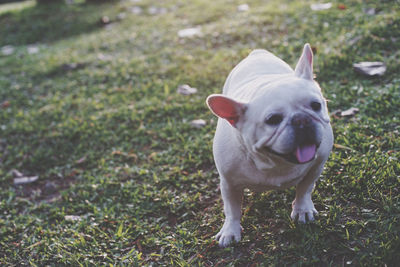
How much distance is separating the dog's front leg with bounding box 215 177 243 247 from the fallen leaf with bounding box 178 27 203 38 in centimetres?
458

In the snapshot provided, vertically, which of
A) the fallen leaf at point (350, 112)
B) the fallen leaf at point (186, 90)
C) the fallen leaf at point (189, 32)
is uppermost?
the fallen leaf at point (189, 32)

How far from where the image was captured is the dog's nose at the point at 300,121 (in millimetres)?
1885

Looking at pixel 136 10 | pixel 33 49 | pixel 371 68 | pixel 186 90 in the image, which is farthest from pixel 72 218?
pixel 136 10

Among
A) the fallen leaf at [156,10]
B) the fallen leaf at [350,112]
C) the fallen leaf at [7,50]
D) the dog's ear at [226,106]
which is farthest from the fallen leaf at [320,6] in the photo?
the fallen leaf at [7,50]

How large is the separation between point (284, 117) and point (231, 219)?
1001mm

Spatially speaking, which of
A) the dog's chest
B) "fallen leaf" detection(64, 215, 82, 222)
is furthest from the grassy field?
the dog's chest

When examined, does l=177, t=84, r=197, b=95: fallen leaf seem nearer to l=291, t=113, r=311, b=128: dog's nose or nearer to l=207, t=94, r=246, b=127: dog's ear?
l=207, t=94, r=246, b=127: dog's ear

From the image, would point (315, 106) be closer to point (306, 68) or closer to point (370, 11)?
point (306, 68)

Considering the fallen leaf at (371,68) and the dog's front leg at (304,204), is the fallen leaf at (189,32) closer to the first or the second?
the fallen leaf at (371,68)

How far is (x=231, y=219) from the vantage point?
2.64m

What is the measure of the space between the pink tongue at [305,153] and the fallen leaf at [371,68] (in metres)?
2.56

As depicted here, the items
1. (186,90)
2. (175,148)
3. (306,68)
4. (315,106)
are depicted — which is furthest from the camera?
(186,90)

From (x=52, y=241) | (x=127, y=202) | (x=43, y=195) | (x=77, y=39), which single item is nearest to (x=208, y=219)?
(x=127, y=202)

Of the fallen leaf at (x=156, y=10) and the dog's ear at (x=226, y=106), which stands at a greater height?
the dog's ear at (x=226, y=106)
